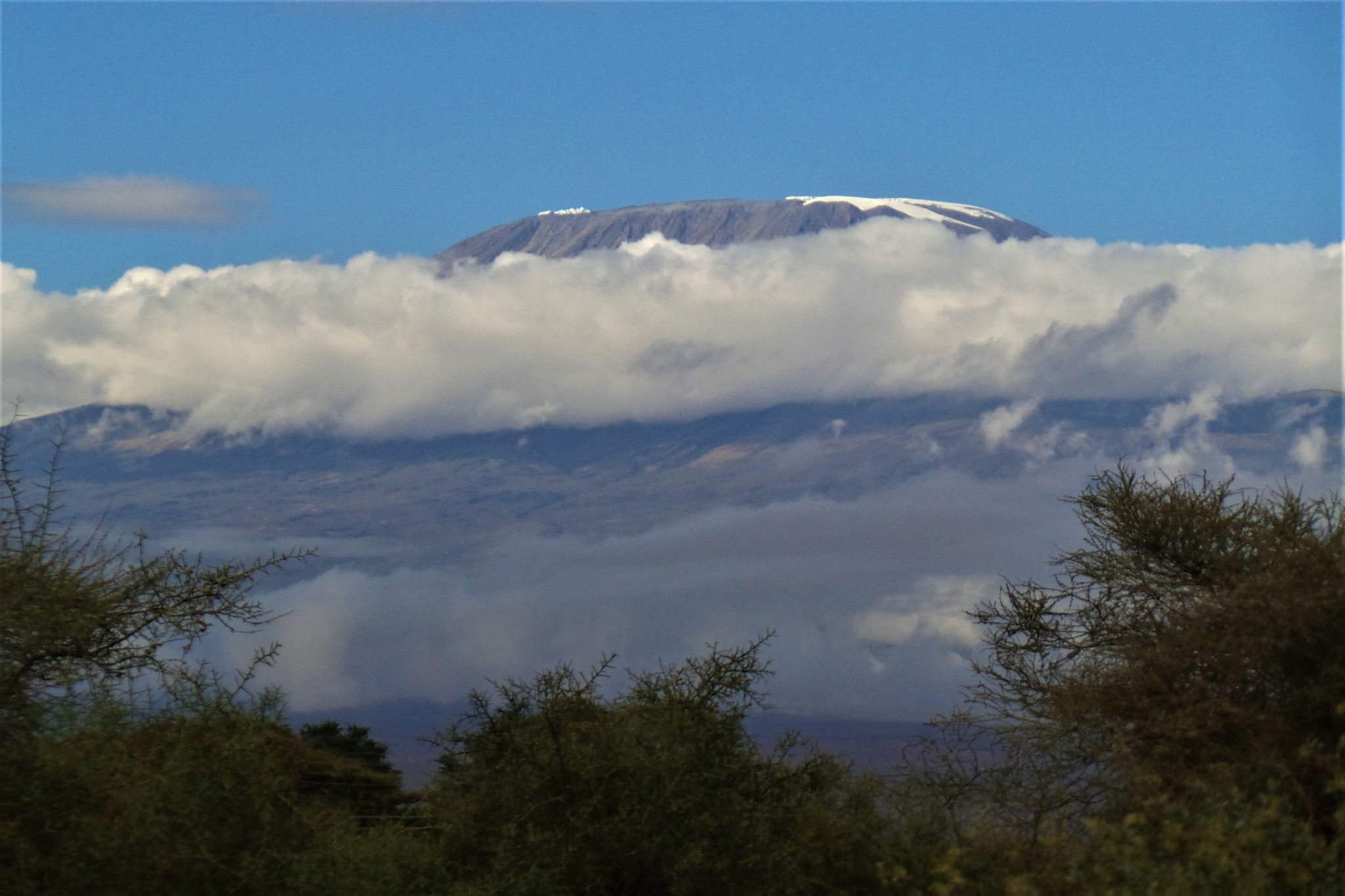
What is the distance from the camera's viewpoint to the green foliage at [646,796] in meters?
12.8

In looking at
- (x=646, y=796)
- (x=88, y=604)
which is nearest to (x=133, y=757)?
(x=88, y=604)

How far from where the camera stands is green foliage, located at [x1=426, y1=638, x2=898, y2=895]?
12.8m

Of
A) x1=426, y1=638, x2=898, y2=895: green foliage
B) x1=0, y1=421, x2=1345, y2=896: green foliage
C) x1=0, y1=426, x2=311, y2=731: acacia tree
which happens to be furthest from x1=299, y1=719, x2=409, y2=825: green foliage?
x1=0, y1=426, x2=311, y2=731: acacia tree

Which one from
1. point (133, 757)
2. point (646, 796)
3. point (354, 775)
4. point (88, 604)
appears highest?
point (88, 604)

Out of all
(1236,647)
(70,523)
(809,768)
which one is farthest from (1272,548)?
(70,523)

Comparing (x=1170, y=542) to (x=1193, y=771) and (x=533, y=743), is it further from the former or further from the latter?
(x=533, y=743)

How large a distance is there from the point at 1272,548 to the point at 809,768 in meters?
5.99

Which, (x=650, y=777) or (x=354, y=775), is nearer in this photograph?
(x=650, y=777)

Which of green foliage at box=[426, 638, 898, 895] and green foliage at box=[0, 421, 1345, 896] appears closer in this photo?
green foliage at box=[0, 421, 1345, 896]

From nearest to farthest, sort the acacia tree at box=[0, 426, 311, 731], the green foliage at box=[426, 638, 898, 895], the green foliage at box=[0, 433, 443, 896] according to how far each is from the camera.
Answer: the green foliage at box=[0, 433, 443, 896] < the acacia tree at box=[0, 426, 311, 731] < the green foliage at box=[426, 638, 898, 895]

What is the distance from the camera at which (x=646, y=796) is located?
12992 millimetres

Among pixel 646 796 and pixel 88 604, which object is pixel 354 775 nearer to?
pixel 88 604

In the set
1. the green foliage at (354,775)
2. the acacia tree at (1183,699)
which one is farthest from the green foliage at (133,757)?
the acacia tree at (1183,699)

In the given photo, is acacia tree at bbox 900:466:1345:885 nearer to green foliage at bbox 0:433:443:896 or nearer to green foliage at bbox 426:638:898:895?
green foliage at bbox 426:638:898:895
